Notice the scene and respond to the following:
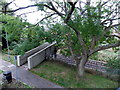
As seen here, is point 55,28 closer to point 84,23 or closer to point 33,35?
point 33,35

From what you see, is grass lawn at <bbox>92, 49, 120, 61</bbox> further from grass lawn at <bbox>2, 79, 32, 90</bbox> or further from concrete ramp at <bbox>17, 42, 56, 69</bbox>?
grass lawn at <bbox>2, 79, 32, 90</bbox>

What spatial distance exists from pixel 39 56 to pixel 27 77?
8.15 ft

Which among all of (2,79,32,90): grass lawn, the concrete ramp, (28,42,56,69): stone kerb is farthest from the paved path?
(28,42,56,69): stone kerb

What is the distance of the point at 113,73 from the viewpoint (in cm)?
743

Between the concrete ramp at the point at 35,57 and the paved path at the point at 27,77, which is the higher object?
the concrete ramp at the point at 35,57

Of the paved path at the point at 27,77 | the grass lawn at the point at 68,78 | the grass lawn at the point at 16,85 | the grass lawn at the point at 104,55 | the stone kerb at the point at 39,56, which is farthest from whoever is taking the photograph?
the grass lawn at the point at 104,55

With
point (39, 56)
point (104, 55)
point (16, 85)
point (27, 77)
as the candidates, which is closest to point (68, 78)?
point (27, 77)

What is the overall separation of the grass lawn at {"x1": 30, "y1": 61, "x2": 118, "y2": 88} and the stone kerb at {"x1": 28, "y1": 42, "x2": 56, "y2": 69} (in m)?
0.39

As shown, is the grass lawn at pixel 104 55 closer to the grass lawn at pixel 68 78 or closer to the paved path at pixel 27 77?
the grass lawn at pixel 68 78

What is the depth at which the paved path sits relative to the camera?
6.46 metres

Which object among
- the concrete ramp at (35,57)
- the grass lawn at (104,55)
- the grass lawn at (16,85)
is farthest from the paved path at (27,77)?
the grass lawn at (104,55)

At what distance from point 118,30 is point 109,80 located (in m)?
3.22

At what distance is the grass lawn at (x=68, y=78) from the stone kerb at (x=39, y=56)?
15.2 inches

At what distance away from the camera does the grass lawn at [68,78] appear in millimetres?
6648
